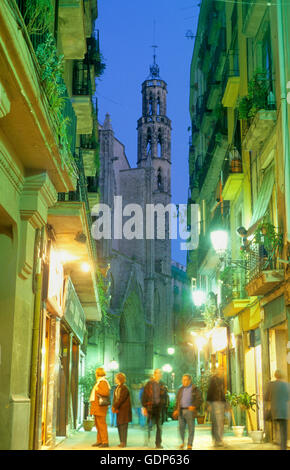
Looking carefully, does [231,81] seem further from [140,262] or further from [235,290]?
[140,262]

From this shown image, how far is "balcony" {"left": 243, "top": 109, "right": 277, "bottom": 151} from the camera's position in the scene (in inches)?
502

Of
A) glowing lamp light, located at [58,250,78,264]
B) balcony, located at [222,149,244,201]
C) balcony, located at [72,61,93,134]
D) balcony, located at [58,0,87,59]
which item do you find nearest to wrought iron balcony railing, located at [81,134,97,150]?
balcony, located at [72,61,93,134]

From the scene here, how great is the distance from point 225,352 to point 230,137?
7.27 meters

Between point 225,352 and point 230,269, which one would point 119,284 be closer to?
point 225,352

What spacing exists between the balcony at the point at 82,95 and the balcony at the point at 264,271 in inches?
230

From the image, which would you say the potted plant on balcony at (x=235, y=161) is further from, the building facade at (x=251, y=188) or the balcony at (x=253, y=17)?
the balcony at (x=253, y=17)

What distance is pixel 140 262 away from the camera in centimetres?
4956

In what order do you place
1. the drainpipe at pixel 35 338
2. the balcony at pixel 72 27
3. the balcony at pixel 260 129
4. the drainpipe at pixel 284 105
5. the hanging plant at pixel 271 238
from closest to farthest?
the drainpipe at pixel 35 338
the drainpipe at pixel 284 105
the hanging plant at pixel 271 238
the balcony at pixel 72 27
the balcony at pixel 260 129

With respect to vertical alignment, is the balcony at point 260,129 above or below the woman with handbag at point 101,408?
above

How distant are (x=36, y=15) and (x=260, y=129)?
296 inches

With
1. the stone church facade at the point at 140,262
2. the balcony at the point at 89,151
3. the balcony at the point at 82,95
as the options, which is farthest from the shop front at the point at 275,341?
the stone church facade at the point at 140,262

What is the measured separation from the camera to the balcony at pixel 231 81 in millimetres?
17828

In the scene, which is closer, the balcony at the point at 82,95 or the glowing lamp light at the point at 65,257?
the glowing lamp light at the point at 65,257

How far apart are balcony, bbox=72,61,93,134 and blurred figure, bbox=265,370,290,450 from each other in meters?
9.18
